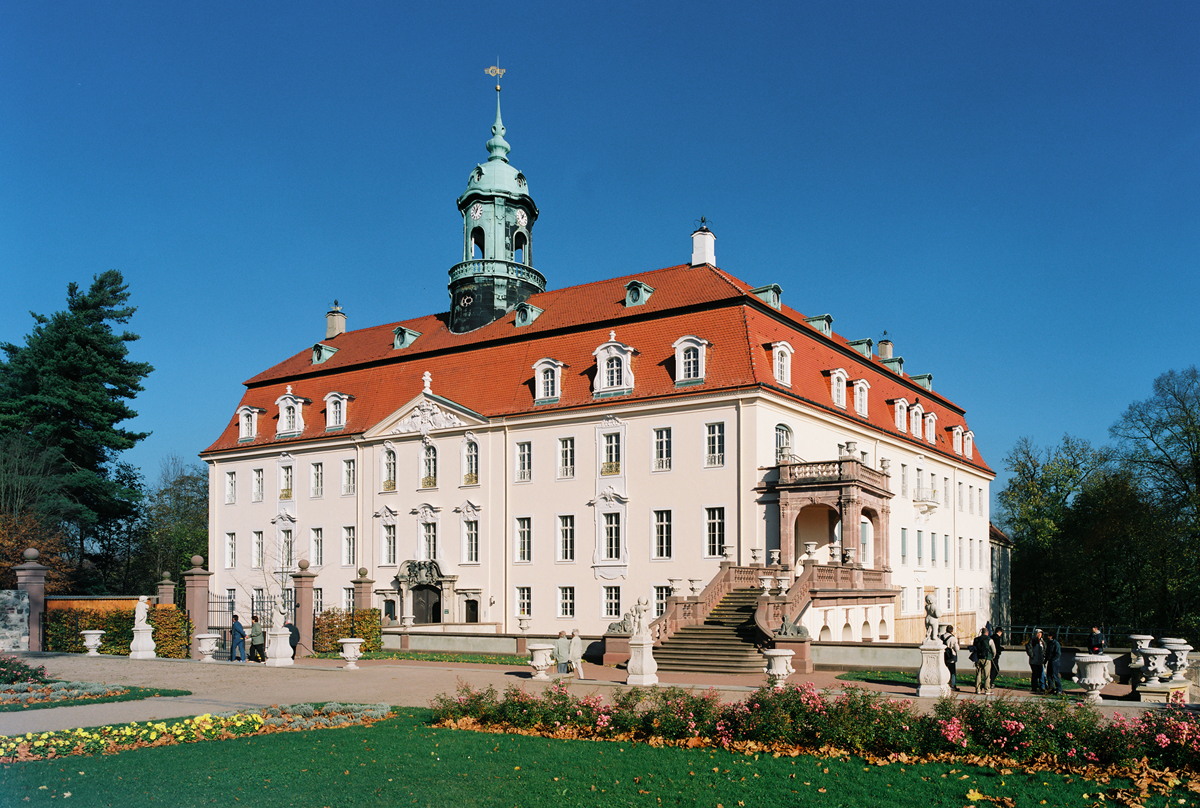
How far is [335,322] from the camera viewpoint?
53.3 m

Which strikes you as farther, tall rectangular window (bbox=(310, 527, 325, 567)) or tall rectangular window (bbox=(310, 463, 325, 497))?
tall rectangular window (bbox=(310, 463, 325, 497))

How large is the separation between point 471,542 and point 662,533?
8.76m

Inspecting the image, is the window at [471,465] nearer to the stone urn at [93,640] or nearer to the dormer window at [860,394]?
the stone urn at [93,640]

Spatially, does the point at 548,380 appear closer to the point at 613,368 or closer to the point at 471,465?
the point at 613,368

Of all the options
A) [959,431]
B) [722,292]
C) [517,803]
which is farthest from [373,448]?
[517,803]

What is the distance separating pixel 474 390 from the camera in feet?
136

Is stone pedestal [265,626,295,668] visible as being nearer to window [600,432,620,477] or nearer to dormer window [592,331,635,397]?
window [600,432,620,477]

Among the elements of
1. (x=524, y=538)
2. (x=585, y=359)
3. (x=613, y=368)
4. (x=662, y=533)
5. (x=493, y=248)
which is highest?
(x=493, y=248)

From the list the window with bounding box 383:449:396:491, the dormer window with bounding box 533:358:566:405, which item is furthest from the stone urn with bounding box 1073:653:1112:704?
the window with bounding box 383:449:396:491

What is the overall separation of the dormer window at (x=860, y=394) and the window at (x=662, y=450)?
9129 millimetres

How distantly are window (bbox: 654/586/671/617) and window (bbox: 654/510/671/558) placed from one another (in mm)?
1149

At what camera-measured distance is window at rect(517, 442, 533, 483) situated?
128 feet

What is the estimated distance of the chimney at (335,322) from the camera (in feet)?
174

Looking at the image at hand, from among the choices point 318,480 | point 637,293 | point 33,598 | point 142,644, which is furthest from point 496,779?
point 318,480
